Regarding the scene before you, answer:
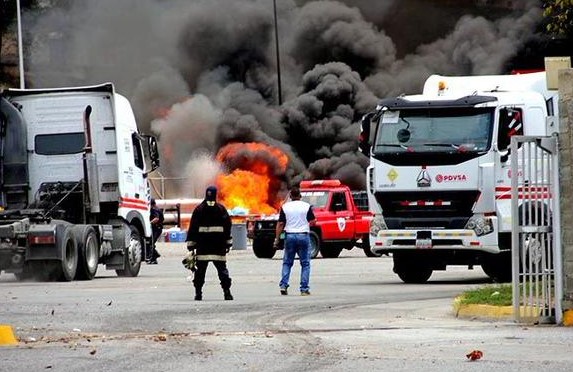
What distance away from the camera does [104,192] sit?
29094mm

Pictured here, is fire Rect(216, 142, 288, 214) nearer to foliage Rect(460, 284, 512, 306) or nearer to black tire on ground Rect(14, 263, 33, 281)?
black tire on ground Rect(14, 263, 33, 281)

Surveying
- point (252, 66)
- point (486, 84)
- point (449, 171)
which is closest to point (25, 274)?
point (449, 171)

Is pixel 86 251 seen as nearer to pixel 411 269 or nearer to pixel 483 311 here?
pixel 411 269

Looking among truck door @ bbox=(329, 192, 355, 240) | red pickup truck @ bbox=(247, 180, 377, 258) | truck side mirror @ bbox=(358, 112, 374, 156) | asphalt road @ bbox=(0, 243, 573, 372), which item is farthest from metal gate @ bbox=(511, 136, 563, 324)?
truck door @ bbox=(329, 192, 355, 240)

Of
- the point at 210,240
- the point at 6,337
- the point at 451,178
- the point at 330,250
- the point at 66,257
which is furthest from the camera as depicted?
the point at 330,250

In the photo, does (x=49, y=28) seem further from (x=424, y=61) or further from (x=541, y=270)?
(x=541, y=270)

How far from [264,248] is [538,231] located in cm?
2442

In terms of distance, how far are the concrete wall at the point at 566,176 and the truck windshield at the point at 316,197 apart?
2381 centimetres

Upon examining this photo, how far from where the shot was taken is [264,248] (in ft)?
133

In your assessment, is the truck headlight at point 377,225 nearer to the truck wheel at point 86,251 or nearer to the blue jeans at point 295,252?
the blue jeans at point 295,252

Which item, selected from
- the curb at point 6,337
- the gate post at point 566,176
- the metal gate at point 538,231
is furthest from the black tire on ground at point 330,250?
the curb at point 6,337

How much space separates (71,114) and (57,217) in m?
2.17

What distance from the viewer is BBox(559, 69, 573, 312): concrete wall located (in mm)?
16281

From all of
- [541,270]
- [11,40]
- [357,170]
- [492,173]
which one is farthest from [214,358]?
[11,40]
